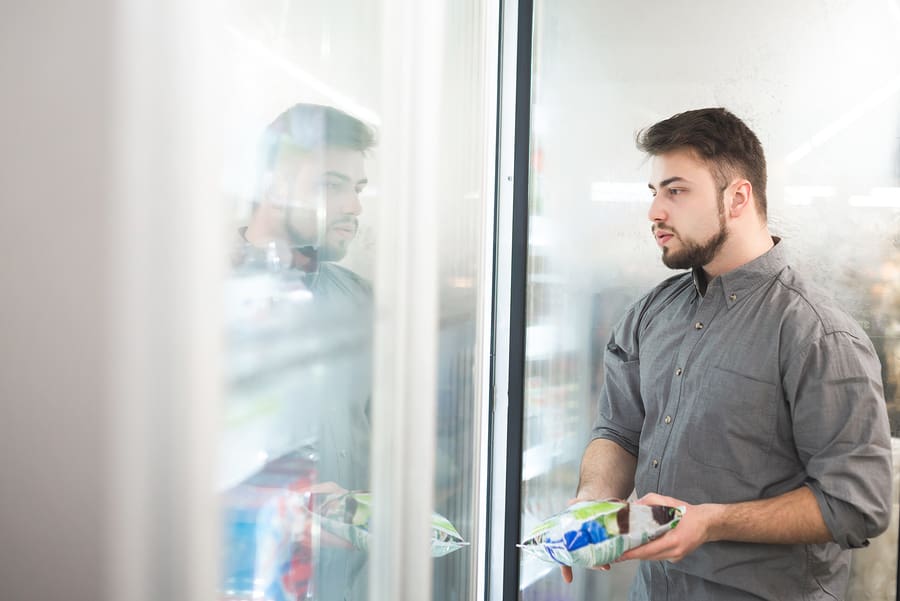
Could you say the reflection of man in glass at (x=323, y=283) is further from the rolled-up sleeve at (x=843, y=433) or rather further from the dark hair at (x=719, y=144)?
the dark hair at (x=719, y=144)

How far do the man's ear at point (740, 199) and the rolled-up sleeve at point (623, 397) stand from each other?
0.38 m

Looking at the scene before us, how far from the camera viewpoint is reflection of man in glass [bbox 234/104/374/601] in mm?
623

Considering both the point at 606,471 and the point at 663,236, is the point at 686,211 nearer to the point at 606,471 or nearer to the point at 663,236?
the point at 663,236

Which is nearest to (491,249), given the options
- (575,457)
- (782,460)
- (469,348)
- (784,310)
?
(469,348)

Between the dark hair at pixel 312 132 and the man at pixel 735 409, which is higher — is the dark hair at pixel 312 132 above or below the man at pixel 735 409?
above

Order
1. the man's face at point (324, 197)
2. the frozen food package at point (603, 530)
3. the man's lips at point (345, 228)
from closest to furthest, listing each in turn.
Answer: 1. the man's face at point (324, 197)
2. the man's lips at point (345, 228)
3. the frozen food package at point (603, 530)

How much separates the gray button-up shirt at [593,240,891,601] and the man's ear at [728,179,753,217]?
5.9 inches

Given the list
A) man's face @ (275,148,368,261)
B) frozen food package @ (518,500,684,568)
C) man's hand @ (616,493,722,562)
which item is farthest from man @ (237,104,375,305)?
man's hand @ (616,493,722,562)

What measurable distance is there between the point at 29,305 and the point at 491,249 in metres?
1.65

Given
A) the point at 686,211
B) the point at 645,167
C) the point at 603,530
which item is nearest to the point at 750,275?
the point at 686,211

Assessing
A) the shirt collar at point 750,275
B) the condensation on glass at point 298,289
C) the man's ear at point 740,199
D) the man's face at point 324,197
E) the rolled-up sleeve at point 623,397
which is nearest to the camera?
the condensation on glass at point 298,289

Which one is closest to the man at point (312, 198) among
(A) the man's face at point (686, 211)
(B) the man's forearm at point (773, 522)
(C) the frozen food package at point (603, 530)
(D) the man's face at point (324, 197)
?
(D) the man's face at point (324, 197)

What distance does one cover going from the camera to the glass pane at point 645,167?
180 centimetres

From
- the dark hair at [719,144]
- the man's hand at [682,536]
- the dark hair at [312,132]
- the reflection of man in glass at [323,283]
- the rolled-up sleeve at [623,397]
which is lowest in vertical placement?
the man's hand at [682,536]
